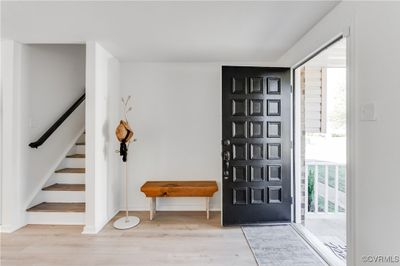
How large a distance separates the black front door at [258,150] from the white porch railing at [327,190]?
72 centimetres

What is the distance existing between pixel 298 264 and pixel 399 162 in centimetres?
135

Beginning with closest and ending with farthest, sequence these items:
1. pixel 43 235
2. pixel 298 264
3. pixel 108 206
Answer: pixel 298 264, pixel 43 235, pixel 108 206

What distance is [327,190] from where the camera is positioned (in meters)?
3.48

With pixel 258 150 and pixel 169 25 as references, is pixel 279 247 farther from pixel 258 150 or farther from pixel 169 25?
pixel 169 25

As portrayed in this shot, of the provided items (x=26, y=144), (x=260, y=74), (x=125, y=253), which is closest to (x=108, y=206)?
(x=125, y=253)

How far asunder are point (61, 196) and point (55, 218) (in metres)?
0.35

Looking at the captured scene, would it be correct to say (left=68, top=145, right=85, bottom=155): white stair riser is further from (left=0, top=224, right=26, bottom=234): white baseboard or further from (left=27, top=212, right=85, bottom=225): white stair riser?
(left=0, top=224, right=26, bottom=234): white baseboard

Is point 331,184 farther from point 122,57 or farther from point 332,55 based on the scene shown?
point 122,57

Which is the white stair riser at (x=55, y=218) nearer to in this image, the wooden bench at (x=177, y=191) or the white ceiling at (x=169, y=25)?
the wooden bench at (x=177, y=191)

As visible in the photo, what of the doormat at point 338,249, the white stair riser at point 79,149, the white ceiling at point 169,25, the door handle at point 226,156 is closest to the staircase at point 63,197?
the white stair riser at point 79,149

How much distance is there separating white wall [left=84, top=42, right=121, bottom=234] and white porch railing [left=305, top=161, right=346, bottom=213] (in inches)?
116

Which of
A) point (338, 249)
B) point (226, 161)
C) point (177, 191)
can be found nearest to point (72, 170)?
point (177, 191)

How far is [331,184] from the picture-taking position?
351cm

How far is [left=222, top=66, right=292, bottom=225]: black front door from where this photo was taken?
2.98m
